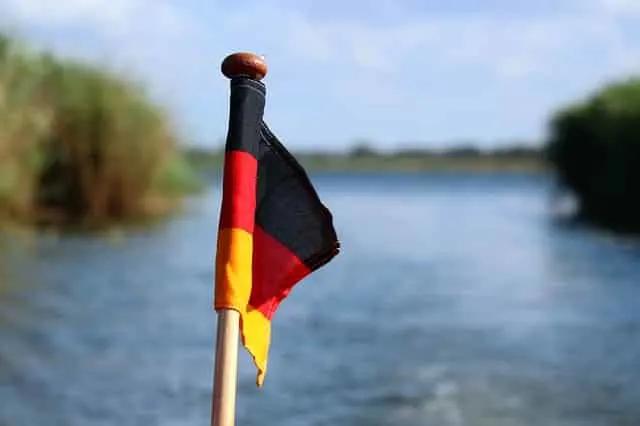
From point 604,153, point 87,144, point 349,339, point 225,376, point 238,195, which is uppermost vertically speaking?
point 604,153

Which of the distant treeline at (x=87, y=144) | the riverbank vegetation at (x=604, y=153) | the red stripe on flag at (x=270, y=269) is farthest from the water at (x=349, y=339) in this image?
the riverbank vegetation at (x=604, y=153)

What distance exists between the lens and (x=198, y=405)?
8.33 meters

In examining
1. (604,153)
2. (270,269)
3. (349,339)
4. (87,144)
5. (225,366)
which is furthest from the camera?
(604,153)

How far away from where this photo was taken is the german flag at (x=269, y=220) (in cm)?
354

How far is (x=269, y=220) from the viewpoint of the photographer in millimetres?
3717

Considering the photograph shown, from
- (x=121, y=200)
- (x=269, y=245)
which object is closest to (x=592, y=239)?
(x=121, y=200)

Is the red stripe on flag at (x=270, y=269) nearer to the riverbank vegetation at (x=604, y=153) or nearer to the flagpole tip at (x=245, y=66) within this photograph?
the flagpole tip at (x=245, y=66)

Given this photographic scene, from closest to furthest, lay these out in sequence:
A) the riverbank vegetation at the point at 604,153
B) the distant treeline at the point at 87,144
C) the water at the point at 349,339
Result: the water at the point at 349,339 → the distant treeline at the point at 87,144 → the riverbank vegetation at the point at 604,153

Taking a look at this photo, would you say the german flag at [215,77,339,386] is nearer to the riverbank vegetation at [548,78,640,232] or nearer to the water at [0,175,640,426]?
the water at [0,175,640,426]

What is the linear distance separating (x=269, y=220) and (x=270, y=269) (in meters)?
0.13

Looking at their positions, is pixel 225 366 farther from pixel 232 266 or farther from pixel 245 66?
pixel 245 66

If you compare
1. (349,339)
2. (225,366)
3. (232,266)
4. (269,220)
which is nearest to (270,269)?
(269,220)

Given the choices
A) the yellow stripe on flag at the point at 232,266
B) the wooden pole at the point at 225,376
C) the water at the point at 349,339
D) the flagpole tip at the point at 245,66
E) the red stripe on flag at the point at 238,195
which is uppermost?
the water at the point at 349,339

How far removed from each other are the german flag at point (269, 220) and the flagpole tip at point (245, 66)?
0.02 metres
